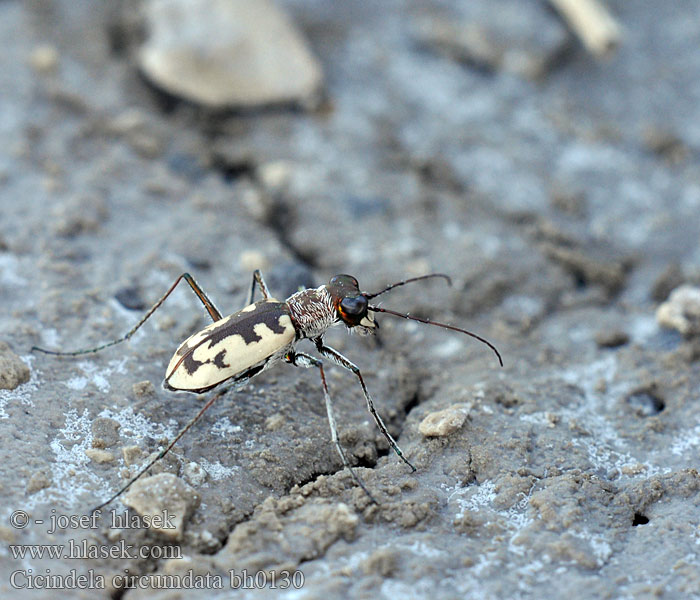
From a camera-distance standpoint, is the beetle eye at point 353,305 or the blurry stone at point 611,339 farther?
the blurry stone at point 611,339

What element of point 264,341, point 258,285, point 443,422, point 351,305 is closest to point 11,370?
point 264,341

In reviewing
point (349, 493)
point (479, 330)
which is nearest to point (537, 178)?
point (479, 330)

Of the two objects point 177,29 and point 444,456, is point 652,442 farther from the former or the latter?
point 177,29

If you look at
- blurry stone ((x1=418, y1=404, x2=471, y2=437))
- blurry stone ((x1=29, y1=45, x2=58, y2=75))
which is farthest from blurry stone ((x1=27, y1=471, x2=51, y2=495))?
blurry stone ((x1=29, y1=45, x2=58, y2=75))

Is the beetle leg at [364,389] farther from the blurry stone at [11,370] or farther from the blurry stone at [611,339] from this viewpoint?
the blurry stone at [611,339]

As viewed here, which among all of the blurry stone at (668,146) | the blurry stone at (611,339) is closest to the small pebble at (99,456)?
the blurry stone at (611,339)

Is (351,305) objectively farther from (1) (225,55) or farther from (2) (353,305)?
(1) (225,55)

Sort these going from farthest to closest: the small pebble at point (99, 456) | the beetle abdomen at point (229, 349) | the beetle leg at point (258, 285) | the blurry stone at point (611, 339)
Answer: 1. the blurry stone at point (611, 339)
2. the beetle leg at point (258, 285)
3. the beetle abdomen at point (229, 349)
4. the small pebble at point (99, 456)

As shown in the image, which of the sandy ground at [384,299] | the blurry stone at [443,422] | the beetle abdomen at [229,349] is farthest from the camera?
the blurry stone at [443,422]
